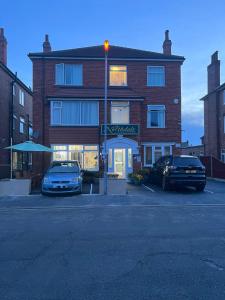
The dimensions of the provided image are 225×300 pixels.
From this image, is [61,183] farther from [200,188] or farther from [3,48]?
[3,48]

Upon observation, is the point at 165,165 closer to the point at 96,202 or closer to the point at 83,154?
the point at 96,202

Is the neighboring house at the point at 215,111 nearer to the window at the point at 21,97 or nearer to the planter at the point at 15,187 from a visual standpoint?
the window at the point at 21,97

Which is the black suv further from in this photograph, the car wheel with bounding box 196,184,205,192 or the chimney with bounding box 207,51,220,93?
the chimney with bounding box 207,51,220,93

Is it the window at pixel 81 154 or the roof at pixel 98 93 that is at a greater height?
the roof at pixel 98 93

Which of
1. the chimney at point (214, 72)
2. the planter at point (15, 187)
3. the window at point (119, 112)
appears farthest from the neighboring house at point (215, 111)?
the planter at point (15, 187)

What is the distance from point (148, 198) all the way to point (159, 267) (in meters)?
9.24

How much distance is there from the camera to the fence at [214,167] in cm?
2458

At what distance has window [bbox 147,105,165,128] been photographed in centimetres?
2415

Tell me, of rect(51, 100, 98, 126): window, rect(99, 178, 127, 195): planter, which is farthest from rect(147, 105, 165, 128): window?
rect(99, 178, 127, 195): planter

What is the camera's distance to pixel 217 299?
411 cm

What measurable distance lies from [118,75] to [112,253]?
2003 cm

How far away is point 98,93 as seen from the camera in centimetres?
2338

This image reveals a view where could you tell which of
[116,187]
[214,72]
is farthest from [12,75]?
[214,72]

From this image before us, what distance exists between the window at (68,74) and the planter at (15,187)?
10302 millimetres
